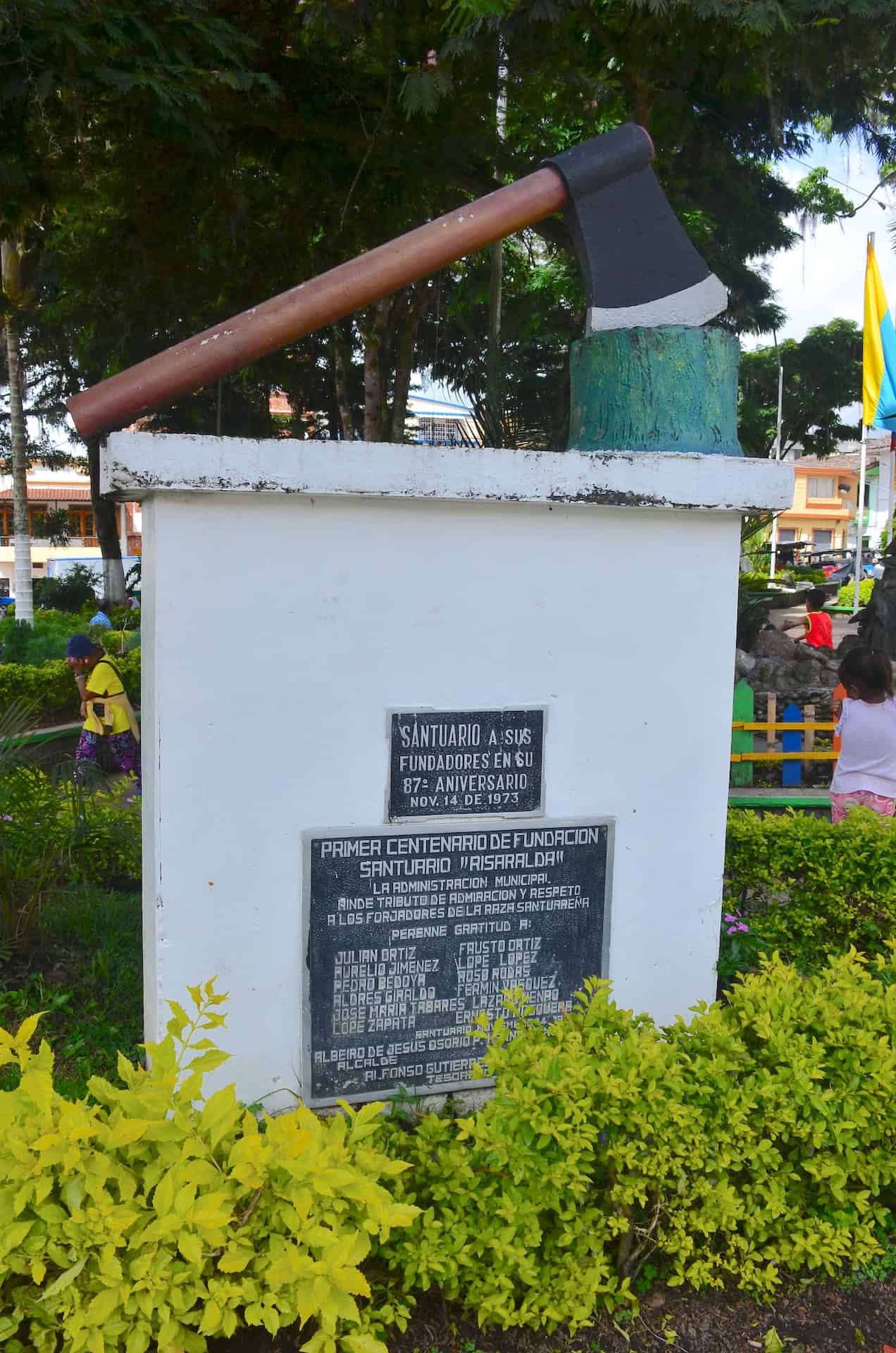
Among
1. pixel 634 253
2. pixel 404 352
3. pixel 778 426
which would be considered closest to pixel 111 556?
pixel 404 352

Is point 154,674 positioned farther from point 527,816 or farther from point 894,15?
point 894,15

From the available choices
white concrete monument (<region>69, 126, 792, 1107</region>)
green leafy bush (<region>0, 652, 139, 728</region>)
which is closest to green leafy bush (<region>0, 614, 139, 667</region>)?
green leafy bush (<region>0, 652, 139, 728</region>)

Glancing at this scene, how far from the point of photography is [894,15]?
19.2 ft

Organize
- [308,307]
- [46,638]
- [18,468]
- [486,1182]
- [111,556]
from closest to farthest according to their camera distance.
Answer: [486,1182], [308,307], [46,638], [18,468], [111,556]

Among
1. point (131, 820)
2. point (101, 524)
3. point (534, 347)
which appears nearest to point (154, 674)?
point (131, 820)

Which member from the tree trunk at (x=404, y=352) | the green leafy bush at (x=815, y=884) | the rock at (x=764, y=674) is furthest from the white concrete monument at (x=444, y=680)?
the tree trunk at (x=404, y=352)

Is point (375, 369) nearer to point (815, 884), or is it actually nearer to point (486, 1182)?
point (815, 884)

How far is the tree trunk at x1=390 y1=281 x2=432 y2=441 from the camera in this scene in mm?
11141

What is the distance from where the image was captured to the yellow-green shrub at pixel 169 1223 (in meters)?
1.70

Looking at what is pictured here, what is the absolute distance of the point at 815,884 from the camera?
4.24 meters

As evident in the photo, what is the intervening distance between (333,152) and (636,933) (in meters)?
6.10

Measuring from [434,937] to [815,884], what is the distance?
6.92 feet

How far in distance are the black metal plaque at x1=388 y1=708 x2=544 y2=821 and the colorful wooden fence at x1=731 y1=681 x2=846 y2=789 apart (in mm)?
5859

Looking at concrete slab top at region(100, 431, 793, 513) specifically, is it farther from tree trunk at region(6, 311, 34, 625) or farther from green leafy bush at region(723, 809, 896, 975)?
tree trunk at region(6, 311, 34, 625)
